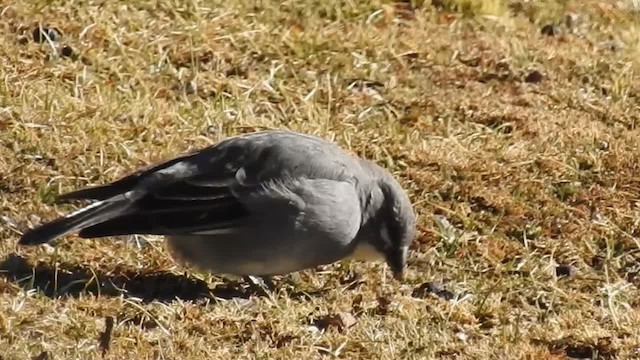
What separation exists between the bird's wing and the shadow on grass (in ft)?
0.85

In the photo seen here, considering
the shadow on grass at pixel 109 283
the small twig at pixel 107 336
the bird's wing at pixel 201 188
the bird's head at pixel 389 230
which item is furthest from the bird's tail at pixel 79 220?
the bird's head at pixel 389 230

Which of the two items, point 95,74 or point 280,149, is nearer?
point 280,149

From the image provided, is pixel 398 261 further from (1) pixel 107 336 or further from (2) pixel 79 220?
(1) pixel 107 336

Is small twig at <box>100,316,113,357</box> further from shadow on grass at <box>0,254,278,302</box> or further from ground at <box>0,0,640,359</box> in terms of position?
shadow on grass at <box>0,254,278,302</box>

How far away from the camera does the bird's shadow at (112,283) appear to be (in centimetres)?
554

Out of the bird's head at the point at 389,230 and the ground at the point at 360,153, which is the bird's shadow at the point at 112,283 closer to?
the ground at the point at 360,153

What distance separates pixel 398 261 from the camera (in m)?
5.92

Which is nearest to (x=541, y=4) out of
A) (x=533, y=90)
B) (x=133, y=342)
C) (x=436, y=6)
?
(x=436, y=6)

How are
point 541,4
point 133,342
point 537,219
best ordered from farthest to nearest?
point 541,4
point 537,219
point 133,342

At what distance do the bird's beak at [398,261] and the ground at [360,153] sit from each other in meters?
0.05

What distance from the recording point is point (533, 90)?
318 inches

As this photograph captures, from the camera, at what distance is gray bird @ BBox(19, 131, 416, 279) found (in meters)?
5.50

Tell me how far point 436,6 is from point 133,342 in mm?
4515

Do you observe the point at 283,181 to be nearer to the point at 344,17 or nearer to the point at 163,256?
the point at 163,256
